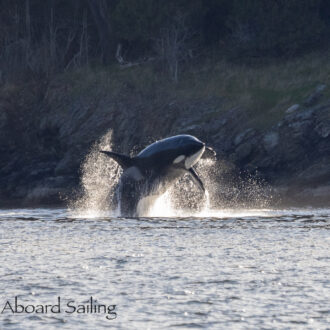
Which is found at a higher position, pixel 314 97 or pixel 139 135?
pixel 314 97

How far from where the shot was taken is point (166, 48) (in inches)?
2781

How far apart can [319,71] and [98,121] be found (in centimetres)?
1719

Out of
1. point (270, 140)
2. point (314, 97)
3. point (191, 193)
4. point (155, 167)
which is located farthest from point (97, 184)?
point (155, 167)

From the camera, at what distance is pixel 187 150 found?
33.6 meters

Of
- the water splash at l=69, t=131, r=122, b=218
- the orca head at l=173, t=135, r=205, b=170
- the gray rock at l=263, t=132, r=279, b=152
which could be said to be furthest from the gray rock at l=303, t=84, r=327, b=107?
the orca head at l=173, t=135, r=205, b=170

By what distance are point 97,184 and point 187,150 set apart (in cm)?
2018

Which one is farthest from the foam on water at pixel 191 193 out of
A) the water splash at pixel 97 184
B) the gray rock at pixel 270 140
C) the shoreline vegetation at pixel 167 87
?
the gray rock at pixel 270 140

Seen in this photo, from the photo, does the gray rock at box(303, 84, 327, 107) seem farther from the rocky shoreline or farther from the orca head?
the orca head

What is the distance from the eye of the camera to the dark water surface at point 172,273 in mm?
16634

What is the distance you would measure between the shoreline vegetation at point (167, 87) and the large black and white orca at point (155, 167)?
557 inches

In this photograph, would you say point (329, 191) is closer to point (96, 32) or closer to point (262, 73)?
point (262, 73)

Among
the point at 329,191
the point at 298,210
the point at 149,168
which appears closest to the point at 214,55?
the point at 329,191

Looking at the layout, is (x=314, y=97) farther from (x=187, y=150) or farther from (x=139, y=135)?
(x=187, y=150)

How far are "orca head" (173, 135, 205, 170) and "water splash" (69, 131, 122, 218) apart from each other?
5.72 metres
